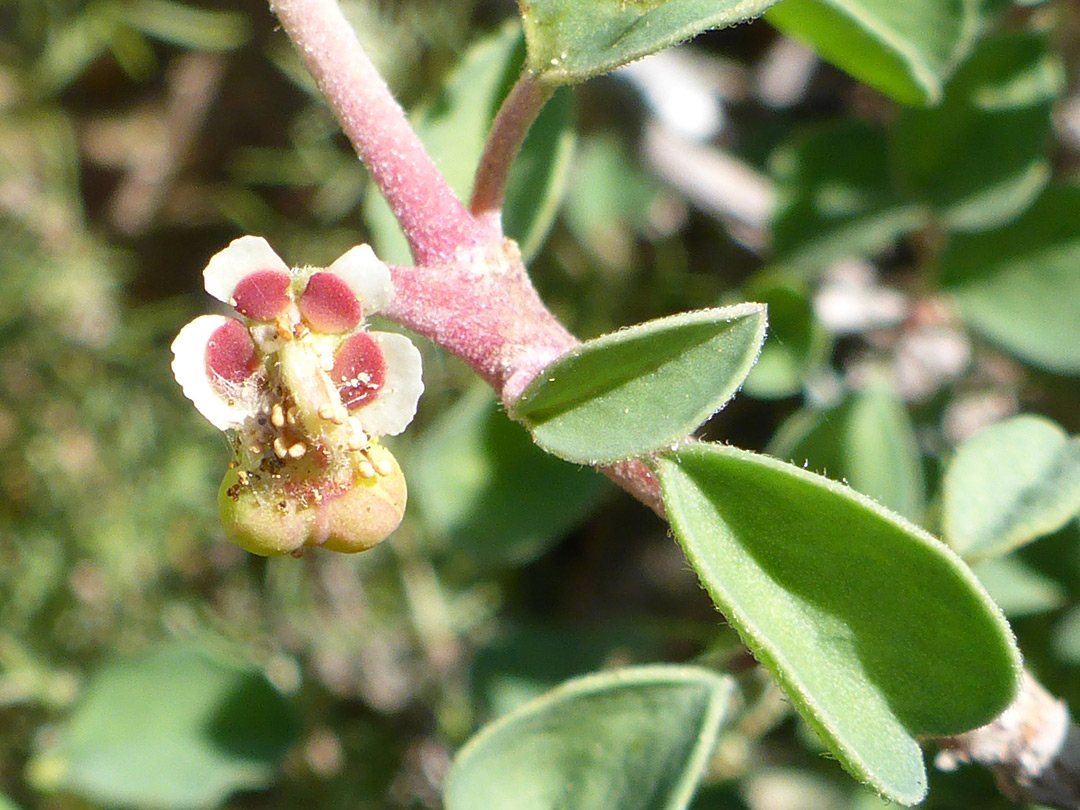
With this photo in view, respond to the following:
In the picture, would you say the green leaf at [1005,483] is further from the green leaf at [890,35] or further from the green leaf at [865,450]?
the green leaf at [890,35]

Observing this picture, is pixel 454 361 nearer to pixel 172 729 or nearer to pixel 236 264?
pixel 172 729

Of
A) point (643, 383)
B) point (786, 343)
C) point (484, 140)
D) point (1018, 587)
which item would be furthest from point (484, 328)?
point (1018, 587)

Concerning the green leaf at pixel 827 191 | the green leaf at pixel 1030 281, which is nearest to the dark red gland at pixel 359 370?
the green leaf at pixel 827 191

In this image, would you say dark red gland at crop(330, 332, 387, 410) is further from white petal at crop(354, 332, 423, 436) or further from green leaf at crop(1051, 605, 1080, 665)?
green leaf at crop(1051, 605, 1080, 665)

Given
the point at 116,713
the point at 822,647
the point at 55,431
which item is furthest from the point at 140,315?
the point at 822,647

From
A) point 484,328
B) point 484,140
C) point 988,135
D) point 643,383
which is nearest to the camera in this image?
point 643,383

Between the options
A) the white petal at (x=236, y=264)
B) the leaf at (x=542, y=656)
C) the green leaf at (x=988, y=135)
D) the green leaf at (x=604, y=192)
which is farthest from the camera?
the green leaf at (x=604, y=192)
